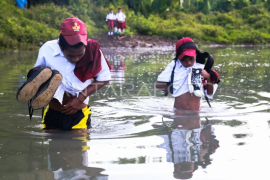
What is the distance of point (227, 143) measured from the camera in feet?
12.5

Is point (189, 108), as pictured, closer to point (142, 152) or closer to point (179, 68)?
point (179, 68)

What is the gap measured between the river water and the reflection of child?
Answer: 0.90ft

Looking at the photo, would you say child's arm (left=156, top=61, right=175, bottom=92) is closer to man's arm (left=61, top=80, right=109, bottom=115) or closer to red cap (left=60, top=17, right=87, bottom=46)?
man's arm (left=61, top=80, right=109, bottom=115)

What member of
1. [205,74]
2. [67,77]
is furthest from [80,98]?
[205,74]

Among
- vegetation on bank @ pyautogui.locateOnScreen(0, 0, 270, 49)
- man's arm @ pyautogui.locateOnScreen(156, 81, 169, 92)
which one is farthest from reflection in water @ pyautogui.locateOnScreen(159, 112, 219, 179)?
vegetation on bank @ pyautogui.locateOnScreen(0, 0, 270, 49)

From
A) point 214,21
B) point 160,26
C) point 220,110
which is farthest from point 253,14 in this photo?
point 220,110

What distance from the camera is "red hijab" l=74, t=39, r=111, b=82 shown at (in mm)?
3750

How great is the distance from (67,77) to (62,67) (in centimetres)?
12

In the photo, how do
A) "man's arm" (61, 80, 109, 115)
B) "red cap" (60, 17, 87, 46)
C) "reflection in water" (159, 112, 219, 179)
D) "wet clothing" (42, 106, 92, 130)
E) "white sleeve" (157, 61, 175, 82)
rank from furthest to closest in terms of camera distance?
1. "white sleeve" (157, 61, 175, 82)
2. "wet clothing" (42, 106, 92, 130)
3. "man's arm" (61, 80, 109, 115)
4. "red cap" (60, 17, 87, 46)
5. "reflection in water" (159, 112, 219, 179)

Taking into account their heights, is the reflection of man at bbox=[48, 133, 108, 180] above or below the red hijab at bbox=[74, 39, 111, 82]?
below

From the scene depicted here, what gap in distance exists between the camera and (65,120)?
4000 mm

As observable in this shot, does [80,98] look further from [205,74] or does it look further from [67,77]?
[205,74]

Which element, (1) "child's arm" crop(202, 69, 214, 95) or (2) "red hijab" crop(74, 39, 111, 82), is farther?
(1) "child's arm" crop(202, 69, 214, 95)

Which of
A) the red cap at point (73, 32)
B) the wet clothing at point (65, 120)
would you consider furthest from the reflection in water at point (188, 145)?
the red cap at point (73, 32)
